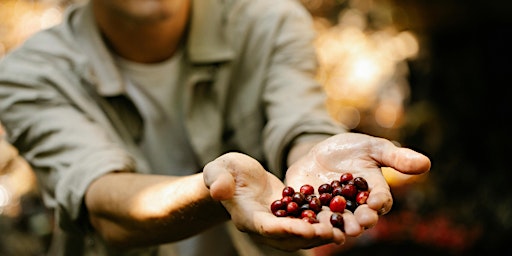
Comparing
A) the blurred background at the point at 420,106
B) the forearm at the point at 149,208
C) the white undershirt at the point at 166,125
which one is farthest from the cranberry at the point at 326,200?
the blurred background at the point at 420,106

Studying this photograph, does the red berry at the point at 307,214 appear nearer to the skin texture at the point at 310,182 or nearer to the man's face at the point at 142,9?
the skin texture at the point at 310,182

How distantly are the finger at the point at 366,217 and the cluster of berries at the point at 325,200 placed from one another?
3 cm

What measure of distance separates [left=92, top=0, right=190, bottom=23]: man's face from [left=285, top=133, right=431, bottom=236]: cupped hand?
0.51 meters

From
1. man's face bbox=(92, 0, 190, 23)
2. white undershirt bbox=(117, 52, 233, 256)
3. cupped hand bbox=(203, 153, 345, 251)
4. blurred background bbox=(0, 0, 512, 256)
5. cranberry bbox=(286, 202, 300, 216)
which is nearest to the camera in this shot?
cupped hand bbox=(203, 153, 345, 251)

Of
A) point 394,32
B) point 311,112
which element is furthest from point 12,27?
point 311,112

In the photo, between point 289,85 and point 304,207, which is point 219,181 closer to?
point 304,207

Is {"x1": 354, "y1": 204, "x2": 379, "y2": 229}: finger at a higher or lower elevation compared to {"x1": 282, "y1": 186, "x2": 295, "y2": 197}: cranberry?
higher

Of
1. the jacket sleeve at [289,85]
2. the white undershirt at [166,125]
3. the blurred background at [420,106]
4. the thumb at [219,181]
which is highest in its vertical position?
the thumb at [219,181]

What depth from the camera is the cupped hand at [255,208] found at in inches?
42.2

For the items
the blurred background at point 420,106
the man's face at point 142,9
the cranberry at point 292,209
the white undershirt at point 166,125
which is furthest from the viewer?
the blurred background at point 420,106

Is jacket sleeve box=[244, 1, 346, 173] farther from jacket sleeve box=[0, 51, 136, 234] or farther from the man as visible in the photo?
jacket sleeve box=[0, 51, 136, 234]

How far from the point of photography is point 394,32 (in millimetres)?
4148

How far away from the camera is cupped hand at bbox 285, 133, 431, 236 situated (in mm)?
1146

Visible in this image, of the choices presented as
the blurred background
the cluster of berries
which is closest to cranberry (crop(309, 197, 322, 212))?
the cluster of berries
